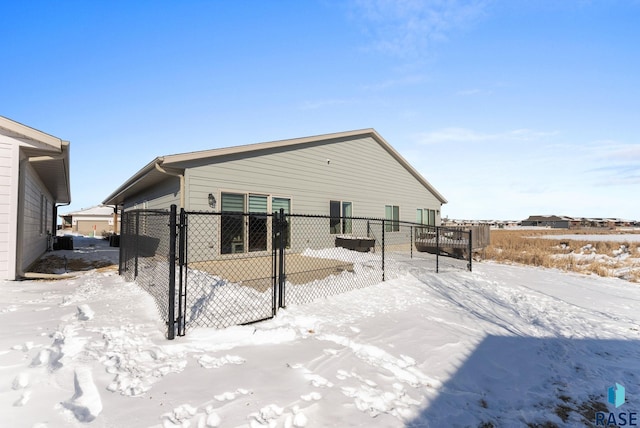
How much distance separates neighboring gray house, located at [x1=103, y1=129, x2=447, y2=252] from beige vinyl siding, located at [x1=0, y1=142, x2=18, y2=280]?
303 centimetres

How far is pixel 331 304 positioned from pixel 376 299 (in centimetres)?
103

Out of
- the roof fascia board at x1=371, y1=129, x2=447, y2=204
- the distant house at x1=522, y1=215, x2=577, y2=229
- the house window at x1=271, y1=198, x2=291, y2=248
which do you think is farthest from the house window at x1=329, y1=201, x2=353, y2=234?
the distant house at x1=522, y1=215, x2=577, y2=229

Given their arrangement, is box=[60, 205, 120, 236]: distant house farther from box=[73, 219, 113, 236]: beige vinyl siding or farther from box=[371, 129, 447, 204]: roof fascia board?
box=[371, 129, 447, 204]: roof fascia board

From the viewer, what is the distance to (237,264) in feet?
30.8

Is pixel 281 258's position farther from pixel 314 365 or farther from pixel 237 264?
pixel 237 264

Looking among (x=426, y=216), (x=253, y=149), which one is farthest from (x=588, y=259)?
(x=253, y=149)

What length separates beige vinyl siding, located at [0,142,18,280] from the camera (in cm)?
707

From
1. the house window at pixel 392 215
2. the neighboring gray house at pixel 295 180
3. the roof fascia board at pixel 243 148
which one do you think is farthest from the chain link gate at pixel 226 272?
the house window at pixel 392 215

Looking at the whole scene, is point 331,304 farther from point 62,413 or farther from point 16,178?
point 16,178

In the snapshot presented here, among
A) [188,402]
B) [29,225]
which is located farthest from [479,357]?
[29,225]

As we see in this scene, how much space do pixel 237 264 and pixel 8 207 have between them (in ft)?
17.8

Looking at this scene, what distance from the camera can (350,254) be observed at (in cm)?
1167

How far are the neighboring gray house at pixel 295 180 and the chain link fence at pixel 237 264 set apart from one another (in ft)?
2.00

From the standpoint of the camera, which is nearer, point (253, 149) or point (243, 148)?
point (243, 148)
